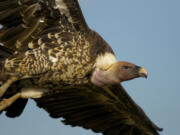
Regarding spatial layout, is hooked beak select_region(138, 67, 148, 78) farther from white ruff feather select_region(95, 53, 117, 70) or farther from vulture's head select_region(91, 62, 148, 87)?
white ruff feather select_region(95, 53, 117, 70)

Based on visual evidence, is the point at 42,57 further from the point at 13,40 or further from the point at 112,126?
the point at 112,126

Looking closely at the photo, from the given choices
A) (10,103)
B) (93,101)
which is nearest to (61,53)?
(10,103)

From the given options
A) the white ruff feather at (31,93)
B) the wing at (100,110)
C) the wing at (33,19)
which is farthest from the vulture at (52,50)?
the wing at (100,110)

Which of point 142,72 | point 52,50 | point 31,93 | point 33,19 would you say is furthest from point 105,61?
point 31,93

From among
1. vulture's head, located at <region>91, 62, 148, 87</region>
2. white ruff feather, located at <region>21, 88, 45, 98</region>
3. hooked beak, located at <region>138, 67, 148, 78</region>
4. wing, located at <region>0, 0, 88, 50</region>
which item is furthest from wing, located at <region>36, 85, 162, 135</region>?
wing, located at <region>0, 0, 88, 50</region>

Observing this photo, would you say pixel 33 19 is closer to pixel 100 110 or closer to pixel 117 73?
pixel 117 73

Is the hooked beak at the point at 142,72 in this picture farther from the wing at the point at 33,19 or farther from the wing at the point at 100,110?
the wing at the point at 100,110
